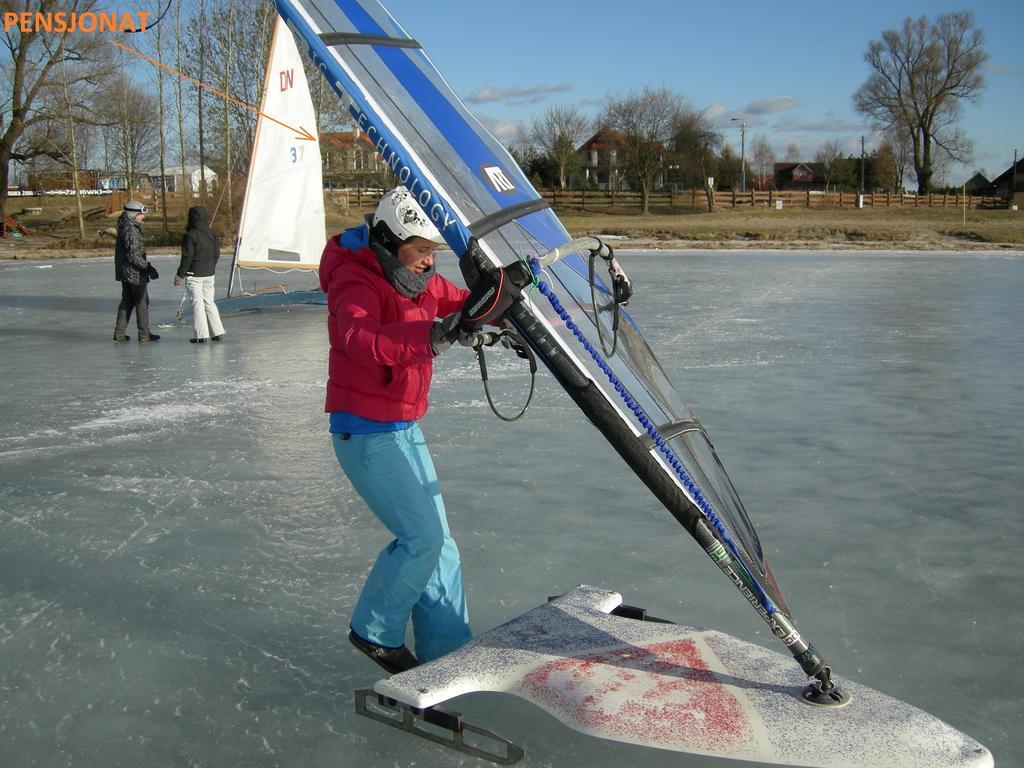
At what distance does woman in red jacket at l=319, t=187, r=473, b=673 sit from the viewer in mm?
2934

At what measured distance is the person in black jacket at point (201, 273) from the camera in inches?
414

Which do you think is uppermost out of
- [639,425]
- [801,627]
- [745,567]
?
[639,425]

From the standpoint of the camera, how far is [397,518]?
3.05 meters

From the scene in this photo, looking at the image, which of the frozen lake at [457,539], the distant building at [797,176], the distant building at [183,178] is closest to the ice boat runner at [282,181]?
the frozen lake at [457,539]

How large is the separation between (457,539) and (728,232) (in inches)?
1171

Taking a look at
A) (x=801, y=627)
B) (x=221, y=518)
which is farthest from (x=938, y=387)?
(x=221, y=518)

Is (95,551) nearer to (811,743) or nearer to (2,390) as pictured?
(811,743)

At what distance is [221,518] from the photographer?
189 inches

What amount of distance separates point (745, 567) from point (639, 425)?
1.65ft

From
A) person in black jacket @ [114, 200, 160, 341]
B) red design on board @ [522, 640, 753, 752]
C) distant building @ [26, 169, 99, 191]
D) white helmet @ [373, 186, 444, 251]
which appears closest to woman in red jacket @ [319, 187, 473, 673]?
white helmet @ [373, 186, 444, 251]

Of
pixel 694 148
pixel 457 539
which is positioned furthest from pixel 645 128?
pixel 457 539

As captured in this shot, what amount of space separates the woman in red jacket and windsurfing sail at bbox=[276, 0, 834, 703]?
20 cm

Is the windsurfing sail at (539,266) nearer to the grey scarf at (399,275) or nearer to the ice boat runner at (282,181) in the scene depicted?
the grey scarf at (399,275)

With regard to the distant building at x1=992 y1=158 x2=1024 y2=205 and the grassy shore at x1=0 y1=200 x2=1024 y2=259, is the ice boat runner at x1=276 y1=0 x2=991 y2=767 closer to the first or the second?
the grassy shore at x1=0 y1=200 x2=1024 y2=259
